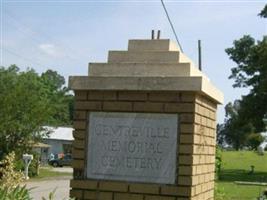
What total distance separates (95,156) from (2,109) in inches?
1457

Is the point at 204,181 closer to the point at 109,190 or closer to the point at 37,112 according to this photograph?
the point at 109,190

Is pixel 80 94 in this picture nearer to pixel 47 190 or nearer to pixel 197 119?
pixel 197 119

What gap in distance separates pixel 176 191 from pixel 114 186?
0.60 m

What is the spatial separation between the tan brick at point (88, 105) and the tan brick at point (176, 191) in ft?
3.35

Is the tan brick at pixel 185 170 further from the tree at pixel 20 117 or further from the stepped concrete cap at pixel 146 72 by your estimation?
the tree at pixel 20 117

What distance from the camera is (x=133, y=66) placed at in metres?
6.20

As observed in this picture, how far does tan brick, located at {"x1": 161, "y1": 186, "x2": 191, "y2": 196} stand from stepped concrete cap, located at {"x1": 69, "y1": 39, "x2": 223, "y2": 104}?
90 cm

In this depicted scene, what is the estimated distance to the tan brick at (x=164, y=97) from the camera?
593cm

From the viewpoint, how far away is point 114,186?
6020mm

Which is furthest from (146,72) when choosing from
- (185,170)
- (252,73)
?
(252,73)

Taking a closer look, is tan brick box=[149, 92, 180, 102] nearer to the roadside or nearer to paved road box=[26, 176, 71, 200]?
the roadside

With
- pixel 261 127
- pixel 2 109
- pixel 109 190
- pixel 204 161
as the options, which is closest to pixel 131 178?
pixel 109 190

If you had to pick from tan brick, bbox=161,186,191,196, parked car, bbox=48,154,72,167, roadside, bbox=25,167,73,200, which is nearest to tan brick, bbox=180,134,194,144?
tan brick, bbox=161,186,191,196

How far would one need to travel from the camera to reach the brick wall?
5.85 m
